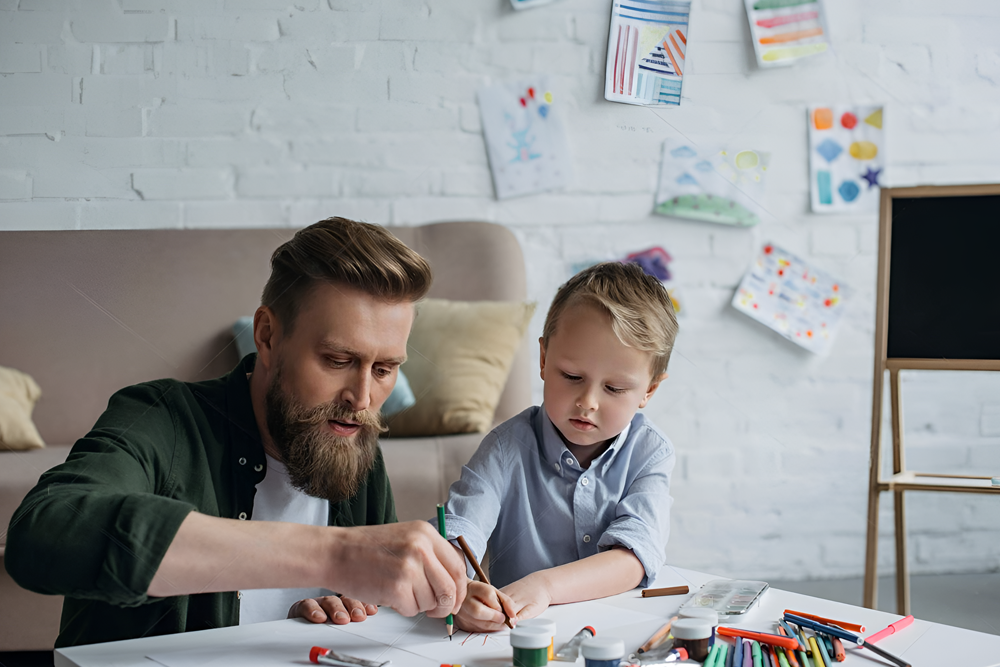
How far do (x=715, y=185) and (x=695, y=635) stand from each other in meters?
0.45

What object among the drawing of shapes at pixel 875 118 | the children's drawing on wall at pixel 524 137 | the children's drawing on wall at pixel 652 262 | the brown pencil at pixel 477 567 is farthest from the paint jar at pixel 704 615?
the drawing of shapes at pixel 875 118

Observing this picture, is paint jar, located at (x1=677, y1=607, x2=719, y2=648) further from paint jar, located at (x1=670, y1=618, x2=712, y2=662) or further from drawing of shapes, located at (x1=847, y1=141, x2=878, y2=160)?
drawing of shapes, located at (x1=847, y1=141, x2=878, y2=160)

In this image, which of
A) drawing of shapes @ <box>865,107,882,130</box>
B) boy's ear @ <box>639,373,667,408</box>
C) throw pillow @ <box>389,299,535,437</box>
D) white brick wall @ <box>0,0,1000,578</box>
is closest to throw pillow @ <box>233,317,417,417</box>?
throw pillow @ <box>389,299,535,437</box>

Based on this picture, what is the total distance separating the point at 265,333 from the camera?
0.67 meters

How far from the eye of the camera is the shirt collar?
0.72m

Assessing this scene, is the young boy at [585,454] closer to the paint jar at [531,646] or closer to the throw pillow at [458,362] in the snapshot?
the throw pillow at [458,362]

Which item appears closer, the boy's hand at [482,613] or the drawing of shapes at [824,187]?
the boy's hand at [482,613]

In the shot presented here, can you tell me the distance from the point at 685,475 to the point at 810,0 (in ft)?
1.63

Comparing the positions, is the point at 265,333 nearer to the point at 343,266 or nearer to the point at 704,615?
the point at 343,266

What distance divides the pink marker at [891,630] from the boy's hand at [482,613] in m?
0.23

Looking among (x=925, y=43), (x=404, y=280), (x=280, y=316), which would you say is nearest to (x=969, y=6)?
(x=925, y=43)

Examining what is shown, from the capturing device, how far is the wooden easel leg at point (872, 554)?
0.80 m

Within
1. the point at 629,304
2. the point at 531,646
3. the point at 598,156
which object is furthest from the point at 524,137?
the point at 531,646

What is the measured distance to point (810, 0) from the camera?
30.7 inches
